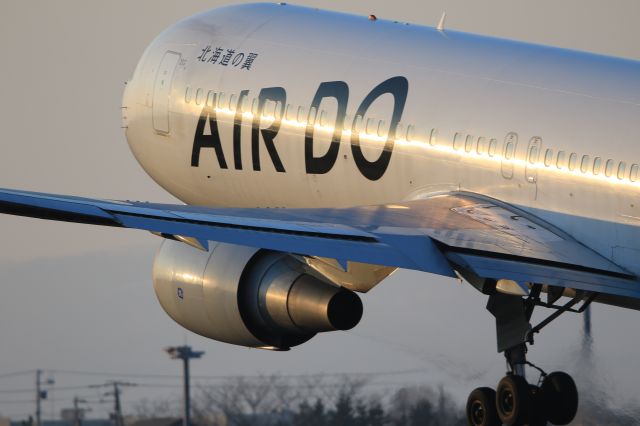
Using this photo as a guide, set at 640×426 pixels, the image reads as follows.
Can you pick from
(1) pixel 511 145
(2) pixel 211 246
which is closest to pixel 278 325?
(2) pixel 211 246

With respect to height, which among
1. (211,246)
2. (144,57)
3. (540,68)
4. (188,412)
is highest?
(144,57)

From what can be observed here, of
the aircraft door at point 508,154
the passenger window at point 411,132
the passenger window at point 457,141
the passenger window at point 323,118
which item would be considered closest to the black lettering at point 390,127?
the passenger window at point 411,132

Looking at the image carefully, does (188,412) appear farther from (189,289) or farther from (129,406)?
(189,289)

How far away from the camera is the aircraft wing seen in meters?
27.2

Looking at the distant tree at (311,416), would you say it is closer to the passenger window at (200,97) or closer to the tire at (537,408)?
the tire at (537,408)

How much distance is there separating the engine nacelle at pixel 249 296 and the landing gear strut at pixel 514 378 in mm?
2316

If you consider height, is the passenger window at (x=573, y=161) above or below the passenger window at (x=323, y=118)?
below

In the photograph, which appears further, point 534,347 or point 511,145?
point 534,347

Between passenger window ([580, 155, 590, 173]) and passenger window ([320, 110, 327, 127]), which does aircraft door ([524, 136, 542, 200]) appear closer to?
passenger window ([580, 155, 590, 173])

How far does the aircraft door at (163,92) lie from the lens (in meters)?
39.5

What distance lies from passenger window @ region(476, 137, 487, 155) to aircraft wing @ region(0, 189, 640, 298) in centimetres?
68

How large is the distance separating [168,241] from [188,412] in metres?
3.70

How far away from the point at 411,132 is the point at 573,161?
3.65 metres

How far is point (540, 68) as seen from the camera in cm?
3247
